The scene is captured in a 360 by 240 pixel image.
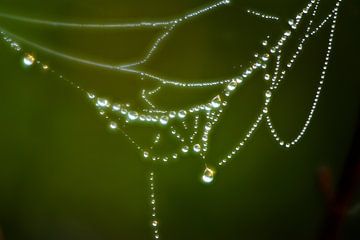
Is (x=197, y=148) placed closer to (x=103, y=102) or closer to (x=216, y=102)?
(x=216, y=102)

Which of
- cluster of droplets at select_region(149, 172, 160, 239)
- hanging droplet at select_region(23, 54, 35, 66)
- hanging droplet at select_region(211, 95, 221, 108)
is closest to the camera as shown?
hanging droplet at select_region(23, 54, 35, 66)

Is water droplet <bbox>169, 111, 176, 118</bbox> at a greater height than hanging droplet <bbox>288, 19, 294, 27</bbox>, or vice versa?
hanging droplet <bbox>288, 19, 294, 27</bbox>

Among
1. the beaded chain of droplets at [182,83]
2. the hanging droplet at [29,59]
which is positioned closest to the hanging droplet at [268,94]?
the beaded chain of droplets at [182,83]

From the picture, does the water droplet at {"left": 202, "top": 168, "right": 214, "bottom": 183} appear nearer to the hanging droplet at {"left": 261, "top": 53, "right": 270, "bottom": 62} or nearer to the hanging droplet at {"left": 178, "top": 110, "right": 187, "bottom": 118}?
the hanging droplet at {"left": 178, "top": 110, "right": 187, "bottom": 118}

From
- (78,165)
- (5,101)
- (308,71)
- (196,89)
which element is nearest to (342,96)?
(308,71)

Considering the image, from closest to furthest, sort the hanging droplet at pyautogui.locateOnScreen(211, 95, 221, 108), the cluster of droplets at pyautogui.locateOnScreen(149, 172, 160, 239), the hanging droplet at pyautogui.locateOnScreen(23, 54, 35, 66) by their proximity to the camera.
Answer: the hanging droplet at pyautogui.locateOnScreen(23, 54, 35, 66), the hanging droplet at pyautogui.locateOnScreen(211, 95, 221, 108), the cluster of droplets at pyautogui.locateOnScreen(149, 172, 160, 239)

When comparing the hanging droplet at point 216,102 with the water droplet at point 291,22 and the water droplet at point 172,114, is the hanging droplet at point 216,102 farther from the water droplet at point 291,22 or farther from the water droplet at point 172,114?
the water droplet at point 291,22

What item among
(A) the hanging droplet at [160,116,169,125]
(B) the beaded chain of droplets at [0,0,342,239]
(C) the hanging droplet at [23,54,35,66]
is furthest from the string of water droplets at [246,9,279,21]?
(C) the hanging droplet at [23,54,35,66]

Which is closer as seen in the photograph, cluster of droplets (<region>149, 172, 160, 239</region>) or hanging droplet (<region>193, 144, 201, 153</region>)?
hanging droplet (<region>193, 144, 201, 153</region>)
